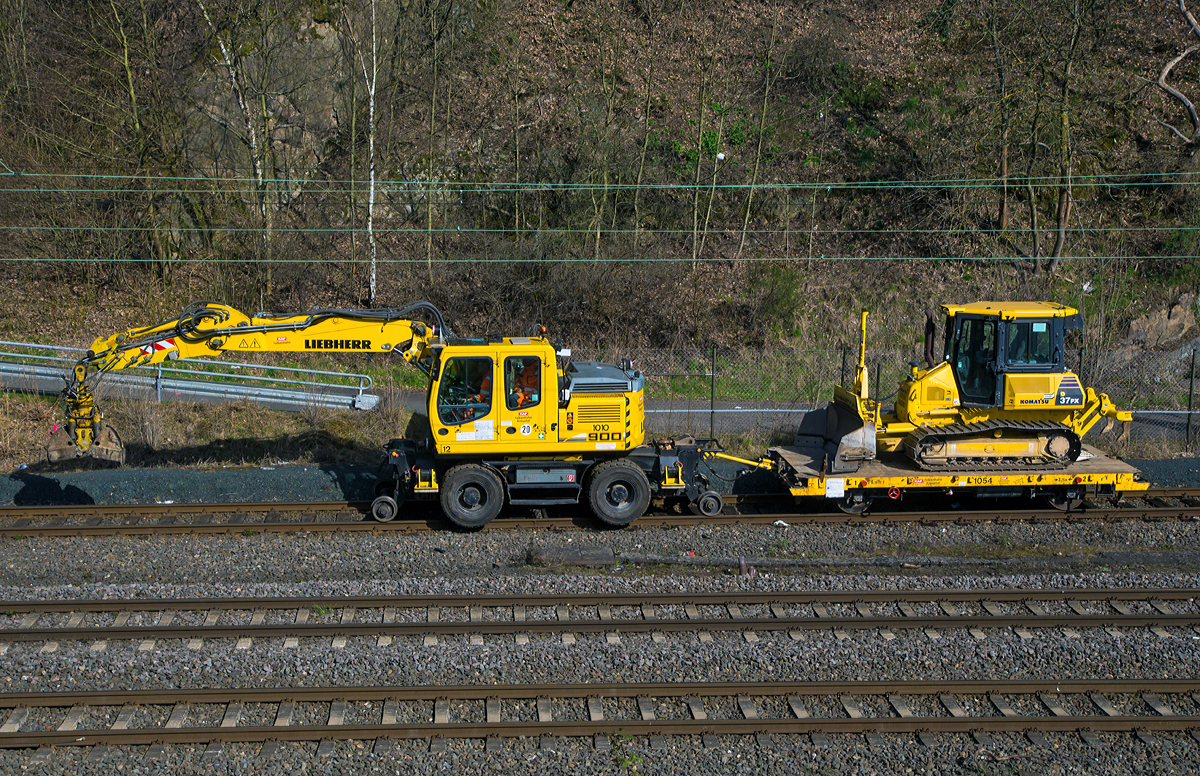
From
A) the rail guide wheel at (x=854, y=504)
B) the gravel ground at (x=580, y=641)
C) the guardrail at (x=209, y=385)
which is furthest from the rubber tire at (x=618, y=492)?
the guardrail at (x=209, y=385)

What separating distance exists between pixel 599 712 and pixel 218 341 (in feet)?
25.1

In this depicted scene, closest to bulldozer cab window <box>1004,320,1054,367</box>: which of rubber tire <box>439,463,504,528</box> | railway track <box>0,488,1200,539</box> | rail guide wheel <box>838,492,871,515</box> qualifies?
railway track <box>0,488,1200,539</box>

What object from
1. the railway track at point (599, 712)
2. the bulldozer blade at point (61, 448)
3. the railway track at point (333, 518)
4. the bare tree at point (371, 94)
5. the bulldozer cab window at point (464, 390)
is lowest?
the railway track at point (599, 712)

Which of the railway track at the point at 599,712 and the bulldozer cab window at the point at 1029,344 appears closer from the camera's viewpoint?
the railway track at the point at 599,712

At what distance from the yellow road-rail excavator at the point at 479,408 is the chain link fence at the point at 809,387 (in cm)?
512

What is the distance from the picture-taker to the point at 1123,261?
84.4ft

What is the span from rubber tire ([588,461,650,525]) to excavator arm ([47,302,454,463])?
3.01 metres

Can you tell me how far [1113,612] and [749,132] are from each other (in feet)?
70.5

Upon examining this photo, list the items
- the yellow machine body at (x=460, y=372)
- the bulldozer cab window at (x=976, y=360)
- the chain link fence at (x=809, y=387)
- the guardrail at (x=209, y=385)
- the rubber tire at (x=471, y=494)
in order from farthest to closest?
the guardrail at (x=209, y=385) → the chain link fence at (x=809, y=387) → the bulldozer cab window at (x=976, y=360) → the rubber tire at (x=471, y=494) → the yellow machine body at (x=460, y=372)

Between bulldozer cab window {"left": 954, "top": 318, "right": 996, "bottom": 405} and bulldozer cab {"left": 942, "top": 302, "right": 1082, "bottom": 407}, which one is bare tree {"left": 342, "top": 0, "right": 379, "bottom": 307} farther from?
bulldozer cab {"left": 942, "top": 302, "right": 1082, "bottom": 407}

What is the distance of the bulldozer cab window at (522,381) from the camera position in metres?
12.1

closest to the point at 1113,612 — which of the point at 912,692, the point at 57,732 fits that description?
the point at 912,692

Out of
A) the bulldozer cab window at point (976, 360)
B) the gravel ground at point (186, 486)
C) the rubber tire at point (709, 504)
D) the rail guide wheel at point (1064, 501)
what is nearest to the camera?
the bulldozer cab window at point (976, 360)

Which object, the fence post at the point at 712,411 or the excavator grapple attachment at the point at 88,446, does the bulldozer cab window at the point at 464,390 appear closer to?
the excavator grapple attachment at the point at 88,446
